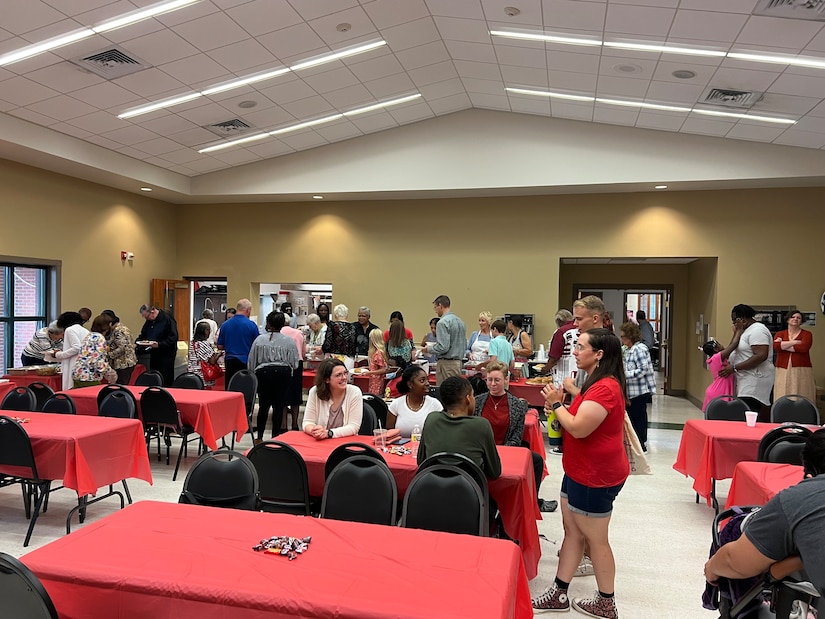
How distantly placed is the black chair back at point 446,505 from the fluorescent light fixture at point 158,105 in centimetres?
651

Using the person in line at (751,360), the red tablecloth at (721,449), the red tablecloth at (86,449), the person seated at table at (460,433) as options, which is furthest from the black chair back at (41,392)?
the person in line at (751,360)

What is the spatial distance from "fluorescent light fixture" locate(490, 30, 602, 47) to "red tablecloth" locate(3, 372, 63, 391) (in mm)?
6952

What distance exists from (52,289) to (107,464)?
19.8 ft

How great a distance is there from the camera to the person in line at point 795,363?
7.62 metres

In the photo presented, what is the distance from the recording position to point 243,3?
5746 millimetres

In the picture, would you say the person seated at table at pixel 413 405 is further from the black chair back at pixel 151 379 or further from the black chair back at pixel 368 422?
the black chair back at pixel 151 379

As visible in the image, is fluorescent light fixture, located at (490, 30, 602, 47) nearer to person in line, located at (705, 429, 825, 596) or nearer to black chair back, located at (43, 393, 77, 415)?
person in line, located at (705, 429, 825, 596)

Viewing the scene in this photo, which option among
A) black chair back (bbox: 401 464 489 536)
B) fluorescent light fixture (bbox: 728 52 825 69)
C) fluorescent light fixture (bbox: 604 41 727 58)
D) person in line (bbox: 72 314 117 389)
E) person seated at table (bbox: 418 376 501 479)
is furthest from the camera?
person in line (bbox: 72 314 117 389)

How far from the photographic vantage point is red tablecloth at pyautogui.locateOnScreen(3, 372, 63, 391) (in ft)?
26.0

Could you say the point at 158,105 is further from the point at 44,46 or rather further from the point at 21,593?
the point at 21,593

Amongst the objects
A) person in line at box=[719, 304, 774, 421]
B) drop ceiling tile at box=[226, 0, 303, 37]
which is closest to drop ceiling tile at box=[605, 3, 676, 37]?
drop ceiling tile at box=[226, 0, 303, 37]

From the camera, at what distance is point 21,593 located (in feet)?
6.39

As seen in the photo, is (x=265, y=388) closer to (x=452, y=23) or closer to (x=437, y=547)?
(x=452, y=23)

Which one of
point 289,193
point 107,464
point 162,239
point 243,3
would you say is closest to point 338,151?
point 289,193
